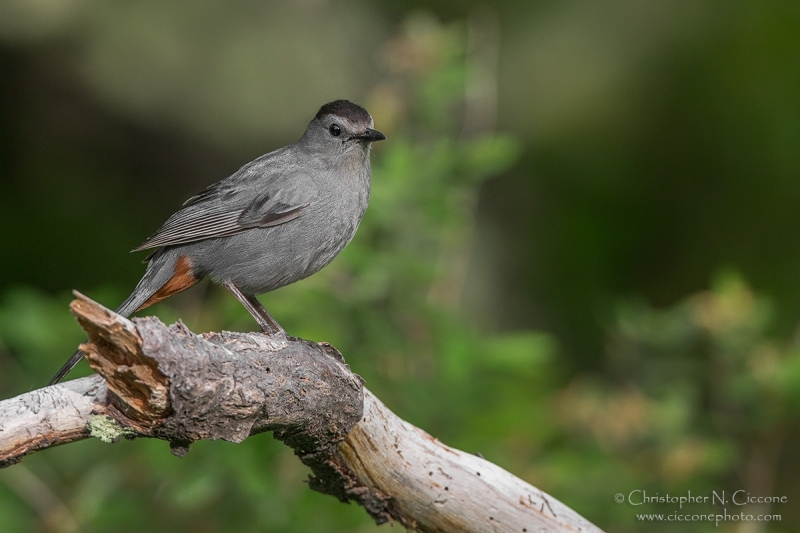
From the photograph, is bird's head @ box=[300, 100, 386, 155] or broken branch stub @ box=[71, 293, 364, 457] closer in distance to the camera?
broken branch stub @ box=[71, 293, 364, 457]

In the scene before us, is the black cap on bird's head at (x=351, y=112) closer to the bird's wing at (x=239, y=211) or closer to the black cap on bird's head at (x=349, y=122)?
the black cap on bird's head at (x=349, y=122)

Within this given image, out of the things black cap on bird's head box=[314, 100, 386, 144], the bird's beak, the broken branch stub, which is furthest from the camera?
black cap on bird's head box=[314, 100, 386, 144]

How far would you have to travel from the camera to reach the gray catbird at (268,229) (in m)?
4.22

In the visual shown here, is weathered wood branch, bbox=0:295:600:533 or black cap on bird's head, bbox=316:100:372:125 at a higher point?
black cap on bird's head, bbox=316:100:372:125

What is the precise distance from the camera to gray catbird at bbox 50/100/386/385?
4.22m

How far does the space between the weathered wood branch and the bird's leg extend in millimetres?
710

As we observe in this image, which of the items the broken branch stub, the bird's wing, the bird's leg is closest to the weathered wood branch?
the broken branch stub

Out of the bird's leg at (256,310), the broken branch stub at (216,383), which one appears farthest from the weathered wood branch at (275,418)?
the bird's leg at (256,310)

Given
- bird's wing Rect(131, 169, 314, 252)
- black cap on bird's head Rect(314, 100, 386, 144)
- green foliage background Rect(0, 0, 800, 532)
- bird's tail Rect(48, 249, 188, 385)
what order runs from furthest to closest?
green foliage background Rect(0, 0, 800, 532), black cap on bird's head Rect(314, 100, 386, 144), bird's wing Rect(131, 169, 314, 252), bird's tail Rect(48, 249, 188, 385)

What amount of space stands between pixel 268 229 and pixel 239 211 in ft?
0.66

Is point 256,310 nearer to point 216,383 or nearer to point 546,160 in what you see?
point 216,383

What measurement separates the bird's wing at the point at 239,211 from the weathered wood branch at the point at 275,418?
3.08 ft

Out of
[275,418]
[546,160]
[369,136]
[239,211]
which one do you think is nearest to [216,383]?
[275,418]

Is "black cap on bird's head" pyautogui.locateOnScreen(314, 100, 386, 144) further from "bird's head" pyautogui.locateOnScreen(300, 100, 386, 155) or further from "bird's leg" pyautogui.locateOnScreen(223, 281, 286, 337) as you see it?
"bird's leg" pyautogui.locateOnScreen(223, 281, 286, 337)
